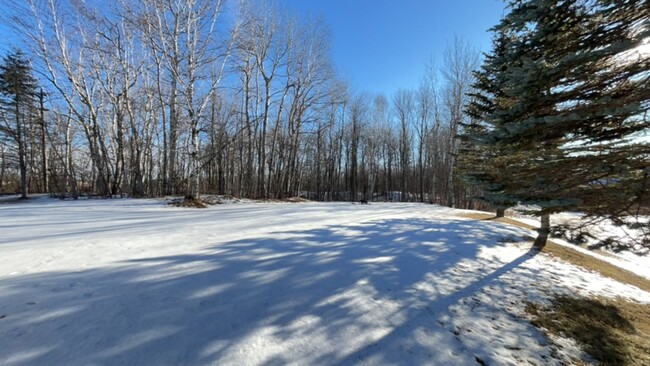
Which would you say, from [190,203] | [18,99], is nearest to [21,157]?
[18,99]

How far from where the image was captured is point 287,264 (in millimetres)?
3777

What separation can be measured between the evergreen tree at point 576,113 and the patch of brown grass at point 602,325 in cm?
140

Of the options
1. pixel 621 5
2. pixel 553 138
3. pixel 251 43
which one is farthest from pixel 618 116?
pixel 251 43

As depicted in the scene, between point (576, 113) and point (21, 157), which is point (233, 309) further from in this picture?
point (21, 157)

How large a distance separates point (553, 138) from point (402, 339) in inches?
123

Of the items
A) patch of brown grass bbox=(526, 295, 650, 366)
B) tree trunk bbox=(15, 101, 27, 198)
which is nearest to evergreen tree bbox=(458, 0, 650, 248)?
patch of brown grass bbox=(526, 295, 650, 366)

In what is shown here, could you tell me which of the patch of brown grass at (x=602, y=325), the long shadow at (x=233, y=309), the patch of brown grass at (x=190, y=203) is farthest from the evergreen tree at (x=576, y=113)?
the patch of brown grass at (x=190, y=203)

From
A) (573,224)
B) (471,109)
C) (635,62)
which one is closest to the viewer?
(635,62)

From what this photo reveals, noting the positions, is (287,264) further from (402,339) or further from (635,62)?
(635,62)

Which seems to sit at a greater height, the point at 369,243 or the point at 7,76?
the point at 7,76

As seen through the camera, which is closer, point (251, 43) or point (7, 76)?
Result: point (251, 43)

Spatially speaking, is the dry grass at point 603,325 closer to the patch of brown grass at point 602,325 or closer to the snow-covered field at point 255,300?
the patch of brown grass at point 602,325

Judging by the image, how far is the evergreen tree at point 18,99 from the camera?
17.4 meters

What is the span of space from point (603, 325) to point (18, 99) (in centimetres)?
2907
